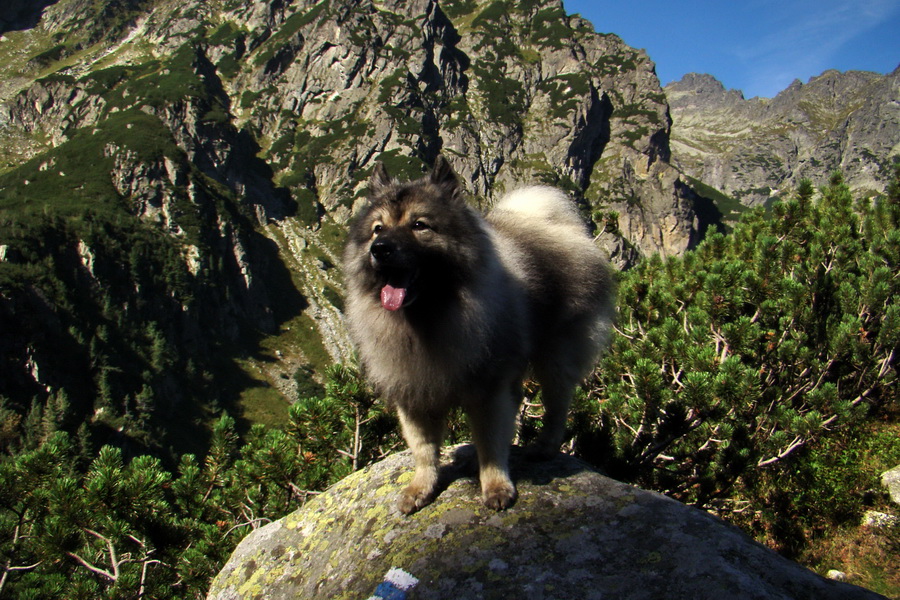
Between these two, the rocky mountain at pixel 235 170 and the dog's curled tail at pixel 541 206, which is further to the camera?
the rocky mountain at pixel 235 170

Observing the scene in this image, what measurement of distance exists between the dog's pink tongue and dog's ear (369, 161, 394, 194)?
1.10 metres

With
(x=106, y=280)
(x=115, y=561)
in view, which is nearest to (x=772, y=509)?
(x=115, y=561)

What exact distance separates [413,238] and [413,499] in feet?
6.66

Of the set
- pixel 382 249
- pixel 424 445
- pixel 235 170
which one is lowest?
pixel 424 445

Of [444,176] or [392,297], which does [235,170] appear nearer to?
[444,176]

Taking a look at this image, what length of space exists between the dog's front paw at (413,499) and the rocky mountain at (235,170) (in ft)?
307

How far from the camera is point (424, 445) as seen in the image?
4297mm

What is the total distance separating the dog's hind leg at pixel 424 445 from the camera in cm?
413

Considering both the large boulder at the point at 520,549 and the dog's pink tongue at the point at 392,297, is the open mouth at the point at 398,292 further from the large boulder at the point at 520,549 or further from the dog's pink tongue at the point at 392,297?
the large boulder at the point at 520,549

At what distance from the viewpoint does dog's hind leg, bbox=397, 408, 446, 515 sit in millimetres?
4129

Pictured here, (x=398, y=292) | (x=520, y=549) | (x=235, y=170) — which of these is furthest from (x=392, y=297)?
(x=235, y=170)

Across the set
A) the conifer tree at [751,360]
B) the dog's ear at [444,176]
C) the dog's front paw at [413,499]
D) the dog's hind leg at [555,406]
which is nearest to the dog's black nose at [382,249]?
the dog's ear at [444,176]

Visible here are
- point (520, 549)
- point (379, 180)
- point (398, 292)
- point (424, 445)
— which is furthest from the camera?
point (379, 180)


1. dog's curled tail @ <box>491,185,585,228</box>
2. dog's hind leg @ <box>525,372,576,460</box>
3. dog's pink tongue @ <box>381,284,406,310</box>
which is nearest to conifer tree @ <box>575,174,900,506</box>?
dog's hind leg @ <box>525,372,576,460</box>
